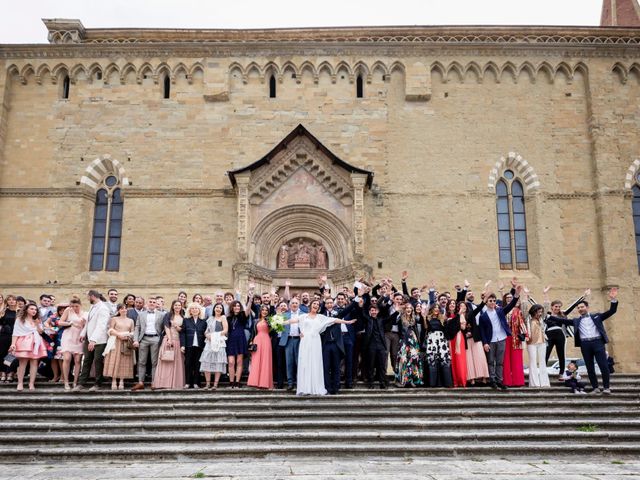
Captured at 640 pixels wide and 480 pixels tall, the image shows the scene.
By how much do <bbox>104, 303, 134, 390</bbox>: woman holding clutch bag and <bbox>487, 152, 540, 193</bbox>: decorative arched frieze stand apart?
12939 mm

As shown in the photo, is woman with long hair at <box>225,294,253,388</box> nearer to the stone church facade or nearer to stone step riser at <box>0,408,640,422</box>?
stone step riser at <box>0,408,640,422</box>

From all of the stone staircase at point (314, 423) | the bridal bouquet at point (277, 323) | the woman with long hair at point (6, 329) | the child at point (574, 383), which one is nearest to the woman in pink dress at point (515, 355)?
the stone staircase at point (314, 423)

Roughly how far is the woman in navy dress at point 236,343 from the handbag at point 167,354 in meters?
1.07

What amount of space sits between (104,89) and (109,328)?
1188cm

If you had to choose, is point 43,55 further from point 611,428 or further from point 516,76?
point 611,428

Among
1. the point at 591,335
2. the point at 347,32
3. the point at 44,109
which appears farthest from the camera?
the point at 347,32

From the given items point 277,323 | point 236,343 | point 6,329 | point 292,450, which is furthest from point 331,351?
point 6,329

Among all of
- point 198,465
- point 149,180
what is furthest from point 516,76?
point 198,465

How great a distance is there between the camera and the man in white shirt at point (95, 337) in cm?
1088

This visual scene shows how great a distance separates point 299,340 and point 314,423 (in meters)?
2.27

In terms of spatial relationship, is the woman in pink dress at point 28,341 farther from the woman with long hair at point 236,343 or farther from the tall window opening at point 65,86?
the tall window opening at point 65,86

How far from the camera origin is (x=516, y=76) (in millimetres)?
19953

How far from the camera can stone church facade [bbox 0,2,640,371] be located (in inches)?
721

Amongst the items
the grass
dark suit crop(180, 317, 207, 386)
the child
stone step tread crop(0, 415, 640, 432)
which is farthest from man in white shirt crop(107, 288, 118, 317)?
the child
